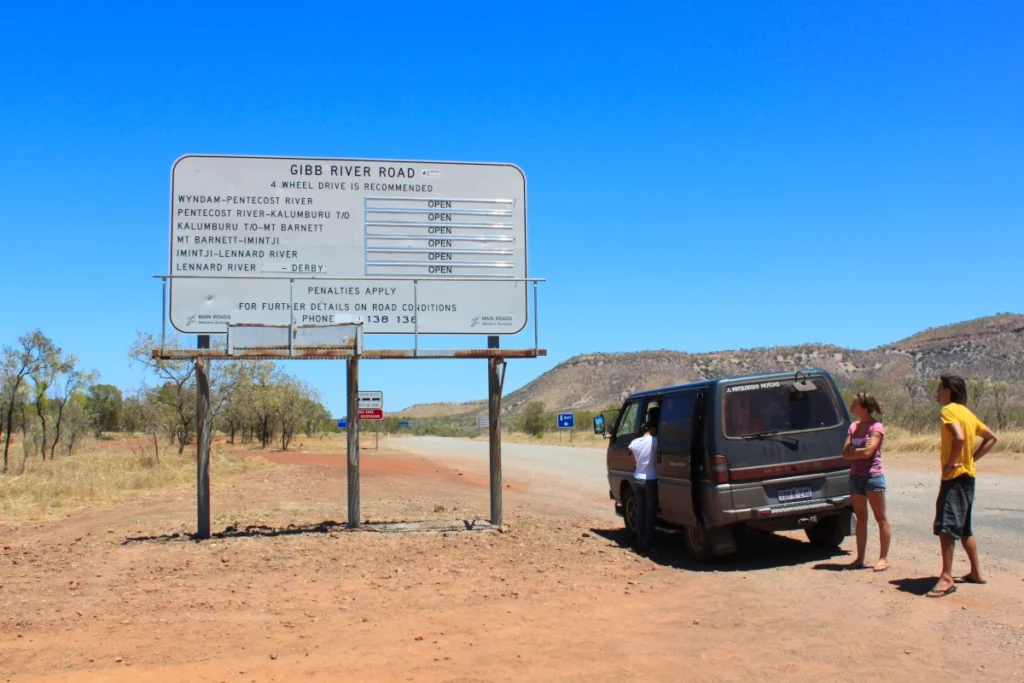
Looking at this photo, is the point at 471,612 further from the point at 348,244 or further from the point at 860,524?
the point at 348,244

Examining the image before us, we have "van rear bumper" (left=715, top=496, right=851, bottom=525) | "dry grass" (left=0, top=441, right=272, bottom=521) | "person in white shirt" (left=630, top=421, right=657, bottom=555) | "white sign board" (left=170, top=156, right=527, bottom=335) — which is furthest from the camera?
Result: "dry grass" (left=0, top=441, right=272, bottom=521)

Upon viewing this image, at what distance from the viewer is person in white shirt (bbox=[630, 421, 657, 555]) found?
34.8 feet

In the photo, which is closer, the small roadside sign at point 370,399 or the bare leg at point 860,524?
the bare leg at point 860,524

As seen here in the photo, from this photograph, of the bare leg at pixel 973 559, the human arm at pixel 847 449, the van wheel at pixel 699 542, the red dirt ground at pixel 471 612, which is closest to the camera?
the red dirt ground at pixel 471 612

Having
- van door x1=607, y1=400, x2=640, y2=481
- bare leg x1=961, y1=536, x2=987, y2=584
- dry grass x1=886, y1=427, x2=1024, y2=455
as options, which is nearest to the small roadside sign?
van door x1=607, y1=400, x2=640, y2=481

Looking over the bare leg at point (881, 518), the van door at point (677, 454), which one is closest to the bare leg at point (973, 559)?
the bare leg at point (881, 518)

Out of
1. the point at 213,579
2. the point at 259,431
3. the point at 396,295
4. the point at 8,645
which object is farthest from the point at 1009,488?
the point at 259,431

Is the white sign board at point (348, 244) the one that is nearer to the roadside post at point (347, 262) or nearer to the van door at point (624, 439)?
the roadside post at point (347, 262)

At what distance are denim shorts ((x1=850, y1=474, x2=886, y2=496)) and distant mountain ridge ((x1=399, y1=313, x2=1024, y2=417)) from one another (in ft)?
187

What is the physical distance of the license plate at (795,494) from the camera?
9.17 m

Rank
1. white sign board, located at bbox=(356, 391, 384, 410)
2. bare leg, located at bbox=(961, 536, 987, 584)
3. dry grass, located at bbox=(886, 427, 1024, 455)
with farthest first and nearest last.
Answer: dry grass, located at bbox=(886, 427, 1024, 455) → white sign board, located at bbox=(356, 391, 384, 410) → bare leg, located at bbox=(961, 536, 987, 584)

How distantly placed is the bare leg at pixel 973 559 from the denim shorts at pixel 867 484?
3.29 ft

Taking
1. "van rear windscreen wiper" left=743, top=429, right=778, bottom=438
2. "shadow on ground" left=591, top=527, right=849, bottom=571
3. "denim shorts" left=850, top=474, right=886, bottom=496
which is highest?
"van rear windscreen wiper" left=743, top=429, right=778, bottom=438

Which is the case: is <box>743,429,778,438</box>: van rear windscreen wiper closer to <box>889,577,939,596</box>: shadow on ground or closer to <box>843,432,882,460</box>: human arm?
<box>843,432,882,460</box>: human arm
